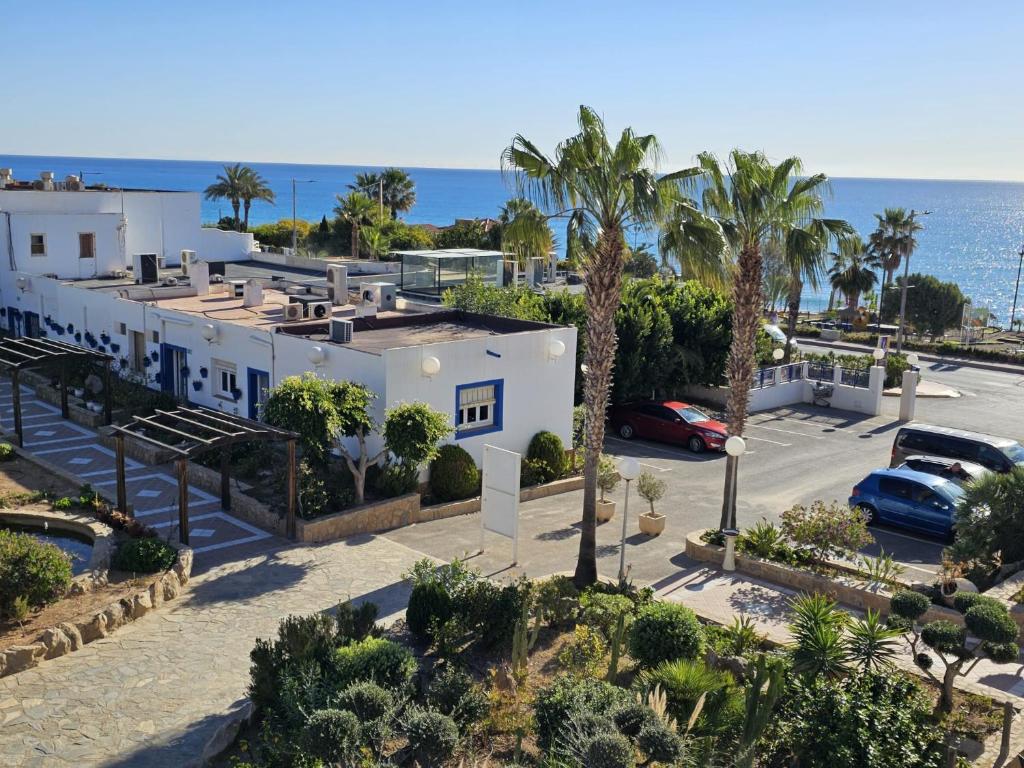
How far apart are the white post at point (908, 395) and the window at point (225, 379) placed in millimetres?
21061

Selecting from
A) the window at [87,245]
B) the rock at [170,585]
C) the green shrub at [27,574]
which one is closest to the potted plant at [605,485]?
the rock at [170,585]

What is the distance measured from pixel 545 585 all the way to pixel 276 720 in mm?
5143

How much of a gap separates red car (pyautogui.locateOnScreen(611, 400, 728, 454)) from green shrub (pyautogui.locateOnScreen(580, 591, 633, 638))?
13.2 meters

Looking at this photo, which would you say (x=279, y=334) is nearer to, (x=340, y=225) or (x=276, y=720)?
(x=276, y=720)

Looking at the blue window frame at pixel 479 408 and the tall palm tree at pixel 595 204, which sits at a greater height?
the tall palm tree at pixel 595 204

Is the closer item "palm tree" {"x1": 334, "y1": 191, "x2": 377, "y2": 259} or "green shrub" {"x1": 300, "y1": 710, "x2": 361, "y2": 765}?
"green shrub" {"x1": 300, "y1": 710, "x2": 361, "y2": 765}

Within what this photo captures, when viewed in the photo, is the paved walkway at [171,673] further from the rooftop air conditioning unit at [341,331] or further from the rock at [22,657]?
the rooftop air conditioning unit at [341,331]

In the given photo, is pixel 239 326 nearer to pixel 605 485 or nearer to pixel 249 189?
pixel 605 485

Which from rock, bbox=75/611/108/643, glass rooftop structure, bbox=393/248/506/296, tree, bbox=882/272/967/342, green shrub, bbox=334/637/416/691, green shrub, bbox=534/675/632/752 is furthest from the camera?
tree, bbox=882/272/967/342

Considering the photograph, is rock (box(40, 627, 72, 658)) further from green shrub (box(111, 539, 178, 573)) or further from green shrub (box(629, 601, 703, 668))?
green shrub (box(629, 601, 703, 668))

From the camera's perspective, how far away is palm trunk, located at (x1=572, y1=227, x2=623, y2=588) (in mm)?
15773

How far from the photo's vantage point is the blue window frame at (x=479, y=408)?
21938 mm

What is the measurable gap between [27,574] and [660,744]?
9.36 meters

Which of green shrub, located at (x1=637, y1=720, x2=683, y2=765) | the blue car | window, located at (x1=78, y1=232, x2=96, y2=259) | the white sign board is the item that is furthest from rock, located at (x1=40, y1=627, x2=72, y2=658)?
window, located at (x1=78, y1=232, x2=96, y2=259)
